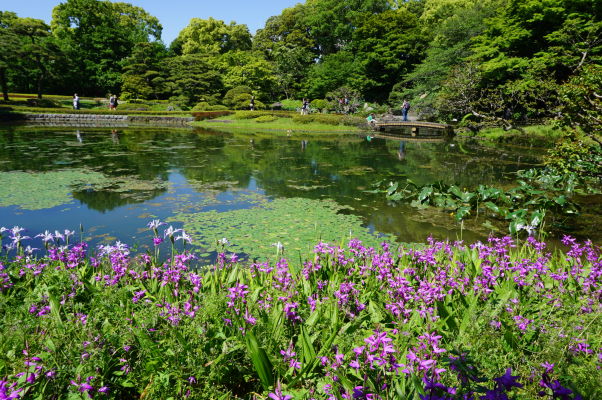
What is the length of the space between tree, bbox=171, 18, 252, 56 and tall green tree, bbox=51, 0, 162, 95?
385 inches

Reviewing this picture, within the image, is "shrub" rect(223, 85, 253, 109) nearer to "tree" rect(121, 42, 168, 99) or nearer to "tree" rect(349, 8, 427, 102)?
"tree" rect(121, 42, 168, 99)

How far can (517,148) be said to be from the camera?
1747cm

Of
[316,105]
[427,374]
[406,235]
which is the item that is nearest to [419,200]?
[406,235]

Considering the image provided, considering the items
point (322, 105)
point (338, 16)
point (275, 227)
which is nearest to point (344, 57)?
point (322, 105)

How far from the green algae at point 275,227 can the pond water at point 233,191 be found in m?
0.02

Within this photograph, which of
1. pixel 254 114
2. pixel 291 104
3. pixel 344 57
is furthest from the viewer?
pixel 291 104

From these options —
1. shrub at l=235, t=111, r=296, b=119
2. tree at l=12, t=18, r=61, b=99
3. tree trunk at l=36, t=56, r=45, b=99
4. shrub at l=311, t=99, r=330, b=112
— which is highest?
tree at l=12, t=18, r=61, b=99

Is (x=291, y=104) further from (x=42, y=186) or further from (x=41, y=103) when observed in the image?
(x=42, y=186)

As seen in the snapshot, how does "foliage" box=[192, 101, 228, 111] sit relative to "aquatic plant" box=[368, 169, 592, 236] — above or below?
above

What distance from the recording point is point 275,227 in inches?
225

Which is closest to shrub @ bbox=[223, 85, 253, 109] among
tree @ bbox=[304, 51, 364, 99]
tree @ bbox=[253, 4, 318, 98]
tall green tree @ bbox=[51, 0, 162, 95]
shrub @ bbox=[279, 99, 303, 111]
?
shrub @ bbox=[279, 99, 303, 111]

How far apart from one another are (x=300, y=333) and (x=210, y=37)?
58.5 m

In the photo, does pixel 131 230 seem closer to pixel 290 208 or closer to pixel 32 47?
pixel 290 208

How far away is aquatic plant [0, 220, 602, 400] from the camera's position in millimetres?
1777
